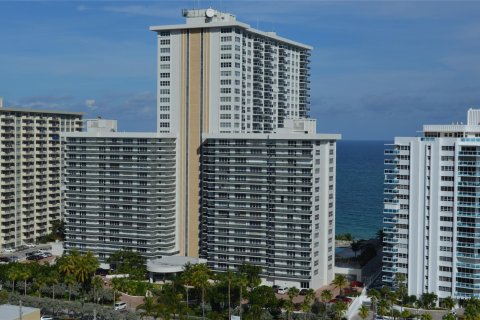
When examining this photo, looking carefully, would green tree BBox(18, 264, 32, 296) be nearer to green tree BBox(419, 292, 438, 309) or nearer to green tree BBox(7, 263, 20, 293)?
green tree BBox(7, 263, 20, 293)

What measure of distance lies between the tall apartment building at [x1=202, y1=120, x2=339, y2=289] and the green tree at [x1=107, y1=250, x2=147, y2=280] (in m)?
13.2

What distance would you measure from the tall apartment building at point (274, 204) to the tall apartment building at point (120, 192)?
9.36m

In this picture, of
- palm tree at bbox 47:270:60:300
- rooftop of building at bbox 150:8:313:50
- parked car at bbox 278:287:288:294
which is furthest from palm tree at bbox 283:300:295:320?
rooftop of building at bbox 150:8:313:50

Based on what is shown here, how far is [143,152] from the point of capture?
129250 mm

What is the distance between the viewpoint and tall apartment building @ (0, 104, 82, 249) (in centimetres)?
15238

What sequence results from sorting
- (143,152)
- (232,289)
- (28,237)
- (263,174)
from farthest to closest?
(28,237) → (143,152) → (263,174) → (232,289)

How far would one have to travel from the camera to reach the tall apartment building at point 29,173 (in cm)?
15238

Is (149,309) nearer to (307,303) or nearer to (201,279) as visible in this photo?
(201,279)

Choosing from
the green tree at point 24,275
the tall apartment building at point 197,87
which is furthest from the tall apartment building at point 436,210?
the green tree at point 24,275

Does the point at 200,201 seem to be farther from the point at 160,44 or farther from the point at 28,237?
the point at 28,237

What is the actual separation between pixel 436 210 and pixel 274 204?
2871 cm

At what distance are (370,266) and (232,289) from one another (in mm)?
36823

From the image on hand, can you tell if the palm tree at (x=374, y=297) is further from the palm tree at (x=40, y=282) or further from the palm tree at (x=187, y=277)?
the palm tree at (x=40, y=282)

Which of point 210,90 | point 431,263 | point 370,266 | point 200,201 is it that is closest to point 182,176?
point 200,201
